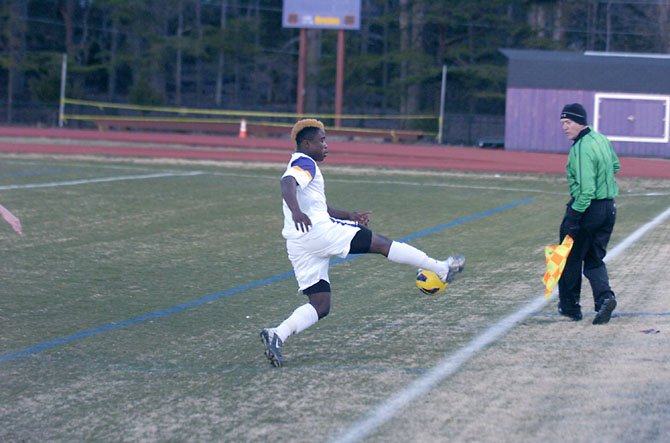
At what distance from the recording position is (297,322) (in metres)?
6.81

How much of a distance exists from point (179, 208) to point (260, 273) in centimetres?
587

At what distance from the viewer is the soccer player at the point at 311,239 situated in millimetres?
6727

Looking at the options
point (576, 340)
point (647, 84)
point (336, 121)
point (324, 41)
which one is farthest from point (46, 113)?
point (576, 340)

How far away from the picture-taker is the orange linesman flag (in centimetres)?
808

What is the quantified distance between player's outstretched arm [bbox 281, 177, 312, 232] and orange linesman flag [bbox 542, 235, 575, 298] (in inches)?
94.7

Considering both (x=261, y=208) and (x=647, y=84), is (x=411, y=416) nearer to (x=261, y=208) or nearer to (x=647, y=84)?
(x=261, y=208)

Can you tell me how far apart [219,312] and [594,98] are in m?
26.0

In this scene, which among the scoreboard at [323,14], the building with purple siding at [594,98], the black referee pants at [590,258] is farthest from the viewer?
the scoreboard at [323,14]

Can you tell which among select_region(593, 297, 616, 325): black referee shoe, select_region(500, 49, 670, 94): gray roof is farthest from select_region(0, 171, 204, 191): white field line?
select_region(500, 49, 670, 94): gray roof

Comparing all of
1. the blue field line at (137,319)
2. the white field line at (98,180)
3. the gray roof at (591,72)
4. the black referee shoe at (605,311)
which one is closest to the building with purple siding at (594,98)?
the gray roof at (591,72)

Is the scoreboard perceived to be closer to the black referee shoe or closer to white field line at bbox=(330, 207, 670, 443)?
white field line at bbox=(330, 207, 670, 443)

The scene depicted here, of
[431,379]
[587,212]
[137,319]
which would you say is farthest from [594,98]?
[431,379]

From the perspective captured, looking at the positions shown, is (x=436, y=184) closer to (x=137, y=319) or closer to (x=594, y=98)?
(x=594, y=98)

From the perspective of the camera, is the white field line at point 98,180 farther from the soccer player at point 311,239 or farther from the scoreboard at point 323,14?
the scoreboard at point 323,14
